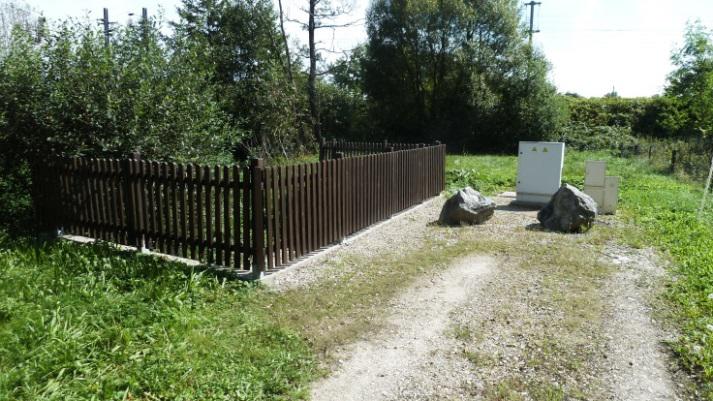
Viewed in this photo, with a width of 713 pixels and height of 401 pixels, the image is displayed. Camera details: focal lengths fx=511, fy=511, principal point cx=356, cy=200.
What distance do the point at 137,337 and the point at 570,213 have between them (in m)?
6.66

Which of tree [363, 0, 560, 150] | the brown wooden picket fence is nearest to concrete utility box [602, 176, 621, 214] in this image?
the brown wooden picket fence

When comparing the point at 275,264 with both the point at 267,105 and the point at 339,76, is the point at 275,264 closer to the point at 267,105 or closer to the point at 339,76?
the point at 267,105

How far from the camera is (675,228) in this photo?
8.04 m

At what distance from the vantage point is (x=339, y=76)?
1119 inches

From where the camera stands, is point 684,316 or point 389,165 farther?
point 389,165

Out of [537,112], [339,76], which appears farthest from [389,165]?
[339,76]

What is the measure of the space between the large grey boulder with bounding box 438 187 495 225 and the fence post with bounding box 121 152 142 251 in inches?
192

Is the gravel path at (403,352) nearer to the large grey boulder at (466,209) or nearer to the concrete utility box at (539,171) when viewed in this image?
the large grey boulder at (466,209)

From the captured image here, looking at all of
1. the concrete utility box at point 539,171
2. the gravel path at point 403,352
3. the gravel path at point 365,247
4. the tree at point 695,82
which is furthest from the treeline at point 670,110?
the gravel path at point 403,352

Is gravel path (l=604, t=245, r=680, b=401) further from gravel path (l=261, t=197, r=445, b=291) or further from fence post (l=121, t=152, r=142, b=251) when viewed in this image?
fence post (l=121, t=152, r=142, b=251)

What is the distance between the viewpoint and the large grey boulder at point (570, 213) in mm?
8094

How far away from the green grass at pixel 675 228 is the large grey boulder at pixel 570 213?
670 mm

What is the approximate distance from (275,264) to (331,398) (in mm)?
2636

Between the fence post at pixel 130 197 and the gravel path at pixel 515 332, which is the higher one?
the fence post at pixel 130 197
